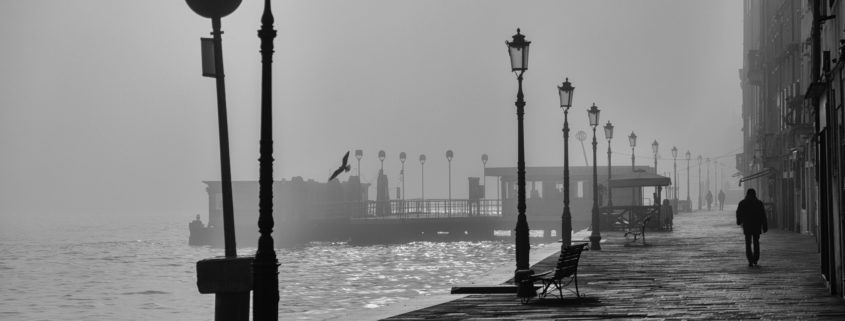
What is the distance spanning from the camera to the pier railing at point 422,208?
10906 centimetres

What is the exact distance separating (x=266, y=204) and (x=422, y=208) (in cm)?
10548

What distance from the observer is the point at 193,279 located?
70312mm

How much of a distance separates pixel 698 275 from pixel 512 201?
73820mm

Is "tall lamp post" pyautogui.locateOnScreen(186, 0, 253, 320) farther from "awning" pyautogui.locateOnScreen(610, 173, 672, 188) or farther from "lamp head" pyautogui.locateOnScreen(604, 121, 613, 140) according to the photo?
"awning" pyautogui.locateOnScreen(610, 173, 672, 188)

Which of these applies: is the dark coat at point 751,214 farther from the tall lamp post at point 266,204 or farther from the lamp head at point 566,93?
the tall lamp post at point 266,204

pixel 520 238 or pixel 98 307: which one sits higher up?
pixel 520 238

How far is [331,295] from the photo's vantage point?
157 ft

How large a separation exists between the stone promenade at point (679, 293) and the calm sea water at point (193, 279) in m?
4.00

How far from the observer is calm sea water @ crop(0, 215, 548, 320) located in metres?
45.8

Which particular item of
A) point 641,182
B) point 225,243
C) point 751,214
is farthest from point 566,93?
point 641,182

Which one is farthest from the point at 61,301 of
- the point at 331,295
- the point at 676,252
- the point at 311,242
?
the point at 311,242

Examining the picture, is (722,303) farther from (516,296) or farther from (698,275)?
Answer: (698,275)

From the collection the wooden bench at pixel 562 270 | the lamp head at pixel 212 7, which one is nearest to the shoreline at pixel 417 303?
the wooden bench at pixel 562 270

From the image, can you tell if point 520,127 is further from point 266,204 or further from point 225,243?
point 266,204
